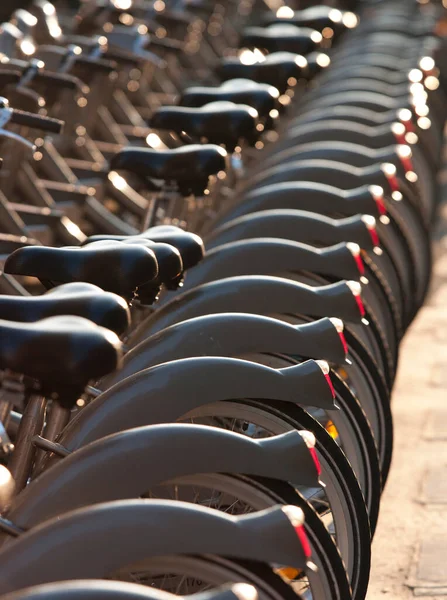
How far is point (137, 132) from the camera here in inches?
338

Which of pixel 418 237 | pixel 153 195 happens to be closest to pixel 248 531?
pixel 153 195

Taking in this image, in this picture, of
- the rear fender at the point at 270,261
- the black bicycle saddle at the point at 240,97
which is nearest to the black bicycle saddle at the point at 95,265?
the rear fender at the point at 270,261

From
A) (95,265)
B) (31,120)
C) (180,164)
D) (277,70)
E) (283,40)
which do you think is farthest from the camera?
(283,40)

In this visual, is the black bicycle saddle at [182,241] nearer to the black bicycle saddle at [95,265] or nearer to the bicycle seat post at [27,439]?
the black bicycle saddle at [95,265]

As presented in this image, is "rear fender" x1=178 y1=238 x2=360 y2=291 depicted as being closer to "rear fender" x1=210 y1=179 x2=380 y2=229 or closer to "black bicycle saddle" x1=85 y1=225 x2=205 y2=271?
"black bicycle saddle" x1=85 y1=225 x2=205 y2=271

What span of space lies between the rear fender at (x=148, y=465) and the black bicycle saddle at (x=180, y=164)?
1.80 m

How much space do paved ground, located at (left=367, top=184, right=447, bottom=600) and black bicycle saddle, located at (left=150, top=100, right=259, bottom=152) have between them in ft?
4.09

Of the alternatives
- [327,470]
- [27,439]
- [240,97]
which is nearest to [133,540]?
Answer: [27,439]

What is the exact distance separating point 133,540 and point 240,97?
3.65m

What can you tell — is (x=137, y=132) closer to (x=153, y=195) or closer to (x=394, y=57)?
(x=394, y=57)

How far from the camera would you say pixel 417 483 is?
15.9 feet

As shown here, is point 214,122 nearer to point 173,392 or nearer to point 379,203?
point 379,203

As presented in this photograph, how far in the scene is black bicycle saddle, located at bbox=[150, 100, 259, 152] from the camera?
5160 millimetres

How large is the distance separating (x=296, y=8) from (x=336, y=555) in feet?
40.2
